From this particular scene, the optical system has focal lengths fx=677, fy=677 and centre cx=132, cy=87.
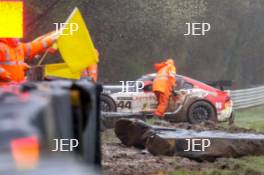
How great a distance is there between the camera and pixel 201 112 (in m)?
15.9

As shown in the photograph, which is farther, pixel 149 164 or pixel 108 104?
pixel 108 104

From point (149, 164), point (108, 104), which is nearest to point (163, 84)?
point (108, 104)

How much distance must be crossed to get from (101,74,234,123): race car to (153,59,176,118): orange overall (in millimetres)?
198

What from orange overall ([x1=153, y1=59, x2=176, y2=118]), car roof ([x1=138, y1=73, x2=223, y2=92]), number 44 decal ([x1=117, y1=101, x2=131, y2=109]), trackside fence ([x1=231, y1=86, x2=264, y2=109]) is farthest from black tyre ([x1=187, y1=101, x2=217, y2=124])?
trackside fence ([x1=231, y1=86, x2=264, y2=109])

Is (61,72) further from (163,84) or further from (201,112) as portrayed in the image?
(201,112)

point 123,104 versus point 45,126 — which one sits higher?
point 45,126

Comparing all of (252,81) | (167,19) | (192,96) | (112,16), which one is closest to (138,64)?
(192,96)

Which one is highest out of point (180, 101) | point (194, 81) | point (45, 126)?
point (194, 81)

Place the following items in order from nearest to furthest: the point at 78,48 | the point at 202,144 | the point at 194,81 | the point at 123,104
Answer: the point at 78,48 → the point at 202,144 → the point at 123,104 → the point at 194,81

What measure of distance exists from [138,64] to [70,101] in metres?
14.7

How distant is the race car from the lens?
47.3 feet

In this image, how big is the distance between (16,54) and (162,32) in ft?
21.8

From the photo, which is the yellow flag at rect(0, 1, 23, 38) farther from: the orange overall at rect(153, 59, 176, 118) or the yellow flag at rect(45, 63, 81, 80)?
the orange overall at rect(153, 59, 176, 118)

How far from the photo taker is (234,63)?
24.6 metres
